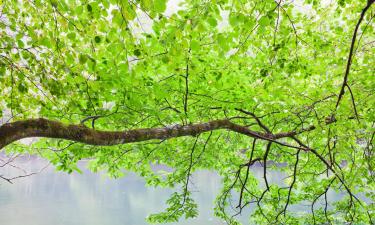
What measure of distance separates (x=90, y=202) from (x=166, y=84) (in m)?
40.4

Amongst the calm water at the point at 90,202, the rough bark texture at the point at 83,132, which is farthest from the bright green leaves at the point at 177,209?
the calm water at the point at 90,202

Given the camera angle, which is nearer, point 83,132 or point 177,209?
point 83,132

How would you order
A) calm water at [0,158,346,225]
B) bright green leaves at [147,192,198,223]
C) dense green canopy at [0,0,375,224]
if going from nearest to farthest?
dense green canopy at [0,0,375,224] < bright green leaves at [147,192,198,223] < calm water at [0,158,346,225]

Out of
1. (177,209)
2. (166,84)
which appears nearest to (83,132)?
(166,84)

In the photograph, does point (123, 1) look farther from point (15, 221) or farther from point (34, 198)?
point (34, 198)

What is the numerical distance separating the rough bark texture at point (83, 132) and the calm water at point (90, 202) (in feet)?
60.0

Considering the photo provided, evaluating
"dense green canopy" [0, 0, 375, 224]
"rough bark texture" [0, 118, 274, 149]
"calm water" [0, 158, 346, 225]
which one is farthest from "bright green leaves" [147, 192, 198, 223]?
"calm water" [0, 158, 346, 225]

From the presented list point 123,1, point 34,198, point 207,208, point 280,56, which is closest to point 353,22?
point 280,56

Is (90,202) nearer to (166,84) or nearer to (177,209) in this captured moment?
(177,209)

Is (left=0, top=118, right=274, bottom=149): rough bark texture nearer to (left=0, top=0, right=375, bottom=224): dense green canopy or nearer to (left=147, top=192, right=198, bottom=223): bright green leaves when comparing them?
(left=0, top=0, right=375, bottom=224): dense green canopy

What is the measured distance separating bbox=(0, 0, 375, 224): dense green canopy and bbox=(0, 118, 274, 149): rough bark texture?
1 cm

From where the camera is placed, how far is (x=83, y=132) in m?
3.17

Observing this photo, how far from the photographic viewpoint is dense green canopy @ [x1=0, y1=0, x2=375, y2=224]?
3.28 metres

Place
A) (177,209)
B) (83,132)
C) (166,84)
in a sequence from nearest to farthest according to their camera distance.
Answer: (83,132) → (166,84) → (177,209)
